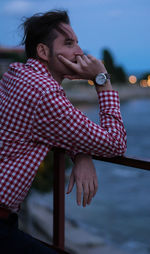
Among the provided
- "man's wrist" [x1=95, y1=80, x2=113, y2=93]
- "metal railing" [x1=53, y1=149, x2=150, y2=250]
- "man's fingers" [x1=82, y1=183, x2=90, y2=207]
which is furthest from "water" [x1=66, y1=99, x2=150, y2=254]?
"man's wrist" [x1=95, y1=80, x2=113, y2=93]

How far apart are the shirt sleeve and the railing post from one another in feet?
1.05

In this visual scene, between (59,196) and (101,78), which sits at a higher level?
(101,78)

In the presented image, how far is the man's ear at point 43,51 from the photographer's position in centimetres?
188

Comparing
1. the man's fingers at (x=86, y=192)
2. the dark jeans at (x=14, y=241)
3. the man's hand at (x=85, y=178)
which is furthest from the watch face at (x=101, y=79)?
the dark jeans at (x=14, y=241)

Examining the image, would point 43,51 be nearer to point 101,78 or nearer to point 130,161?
point 101,78

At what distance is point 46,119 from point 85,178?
37 centimetres

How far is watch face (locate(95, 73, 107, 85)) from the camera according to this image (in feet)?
6.21

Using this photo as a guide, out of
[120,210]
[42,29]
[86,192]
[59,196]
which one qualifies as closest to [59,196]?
[59,196]

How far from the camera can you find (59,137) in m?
1.75

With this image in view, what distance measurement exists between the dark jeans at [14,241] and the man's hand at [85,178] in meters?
0.29

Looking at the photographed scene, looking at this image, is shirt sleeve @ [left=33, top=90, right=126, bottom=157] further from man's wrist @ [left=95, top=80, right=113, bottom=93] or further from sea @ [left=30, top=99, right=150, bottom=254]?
sea @ [left=30, top=99, right=150, bottom=254]

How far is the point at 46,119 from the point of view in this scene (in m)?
1.69

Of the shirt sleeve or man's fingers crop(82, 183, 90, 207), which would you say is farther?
man's fingers crop(82, 183, 90, 207)

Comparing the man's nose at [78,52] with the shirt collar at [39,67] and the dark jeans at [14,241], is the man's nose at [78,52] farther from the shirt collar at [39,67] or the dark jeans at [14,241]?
the dark jeans at [14,241]
